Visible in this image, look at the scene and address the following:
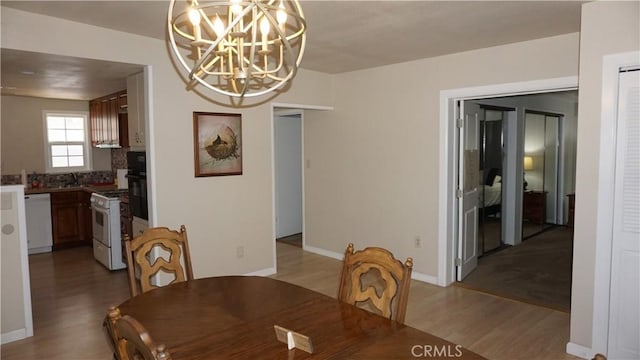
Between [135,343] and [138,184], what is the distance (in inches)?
136

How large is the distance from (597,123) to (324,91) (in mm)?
3241

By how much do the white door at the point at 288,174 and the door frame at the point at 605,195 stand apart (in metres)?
4.66

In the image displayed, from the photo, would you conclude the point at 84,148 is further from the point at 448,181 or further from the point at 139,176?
the point at 448,181

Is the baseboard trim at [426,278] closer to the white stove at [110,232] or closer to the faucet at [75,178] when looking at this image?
the white stove at [110,232]

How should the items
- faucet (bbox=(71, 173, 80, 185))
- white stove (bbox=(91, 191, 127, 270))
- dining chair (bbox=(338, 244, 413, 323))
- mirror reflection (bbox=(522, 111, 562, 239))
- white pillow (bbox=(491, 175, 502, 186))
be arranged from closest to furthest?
dining chair (bbox=(338, 244, 413, 323))
white stove (bbox=(91, 191, 127, 270))
white pillow (bbox=(491, 175, 502, 186))
faucet (bbox=(71, 173, 80, 185))
mirror reflection (bbox=(522, 111, 562, 239))

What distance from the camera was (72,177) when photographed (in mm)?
6676

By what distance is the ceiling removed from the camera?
283 centimetres

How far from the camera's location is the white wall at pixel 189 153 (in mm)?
3217

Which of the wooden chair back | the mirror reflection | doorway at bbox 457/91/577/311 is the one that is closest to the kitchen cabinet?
doorway at bbox 457/91/577/311

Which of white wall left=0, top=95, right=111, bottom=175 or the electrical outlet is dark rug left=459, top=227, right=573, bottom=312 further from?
white wall left=0, top=95, right=111, bottom=175

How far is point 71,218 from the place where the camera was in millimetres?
6086

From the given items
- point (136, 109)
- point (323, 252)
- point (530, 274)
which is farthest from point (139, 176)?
point (530, 274)

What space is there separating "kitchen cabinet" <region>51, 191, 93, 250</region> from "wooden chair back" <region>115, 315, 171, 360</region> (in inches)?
211

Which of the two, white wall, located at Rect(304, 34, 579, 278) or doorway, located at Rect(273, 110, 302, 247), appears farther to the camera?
doorway, located at Rect(273, 110, 302, 247)
